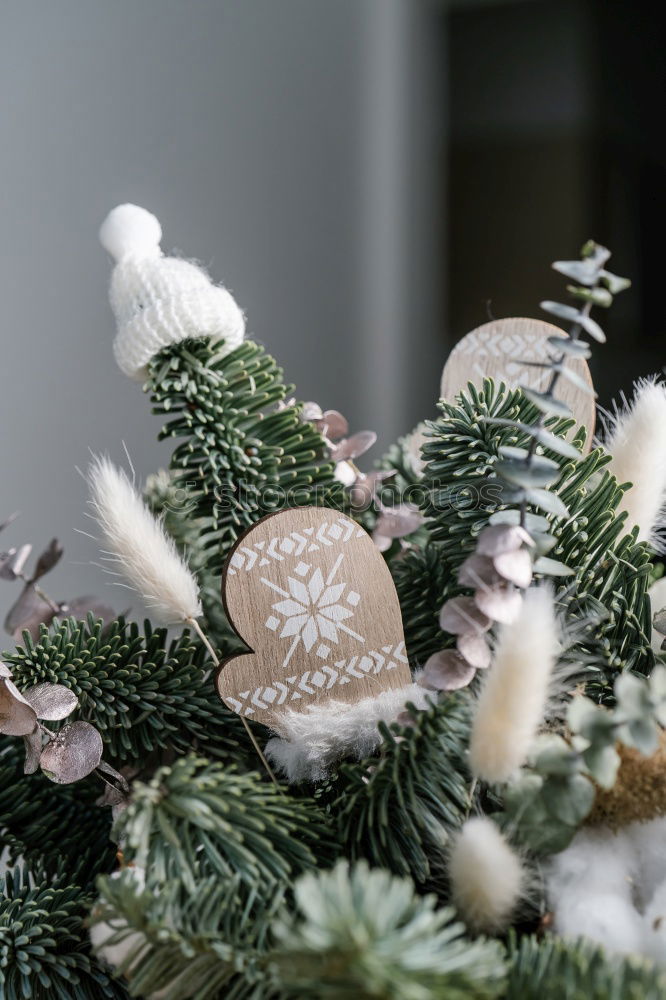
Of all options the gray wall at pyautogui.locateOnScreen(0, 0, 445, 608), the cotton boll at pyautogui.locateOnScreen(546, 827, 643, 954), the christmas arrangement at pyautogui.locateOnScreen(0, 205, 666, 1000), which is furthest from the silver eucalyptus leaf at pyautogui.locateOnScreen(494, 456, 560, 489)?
the gray wall at pyautogui.locateOnScreen(0, 0, 445, 608)

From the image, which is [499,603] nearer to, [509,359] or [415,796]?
[415,796]

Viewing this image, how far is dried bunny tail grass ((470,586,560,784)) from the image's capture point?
224mm

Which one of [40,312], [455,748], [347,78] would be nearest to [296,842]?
[455,748]

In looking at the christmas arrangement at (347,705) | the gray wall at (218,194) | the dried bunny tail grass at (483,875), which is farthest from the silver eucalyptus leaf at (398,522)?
the gray wall at (218,194)

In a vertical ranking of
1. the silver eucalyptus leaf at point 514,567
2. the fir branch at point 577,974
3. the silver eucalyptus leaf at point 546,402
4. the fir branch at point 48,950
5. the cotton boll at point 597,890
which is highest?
the silver eucalyptus leaf at point 546,402

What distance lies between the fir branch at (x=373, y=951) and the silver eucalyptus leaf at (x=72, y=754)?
0.43 ft

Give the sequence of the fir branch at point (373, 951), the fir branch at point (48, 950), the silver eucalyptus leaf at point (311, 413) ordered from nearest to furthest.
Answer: the fir branch at point (373, 951)
the fir branch at point (48, 950)
the silver eucalyptus leaf at point (311, 413)

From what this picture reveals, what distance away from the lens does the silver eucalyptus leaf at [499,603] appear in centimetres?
26

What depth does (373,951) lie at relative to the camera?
171 millimetres

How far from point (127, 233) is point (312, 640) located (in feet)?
0.58

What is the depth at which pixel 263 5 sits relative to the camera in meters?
0.90

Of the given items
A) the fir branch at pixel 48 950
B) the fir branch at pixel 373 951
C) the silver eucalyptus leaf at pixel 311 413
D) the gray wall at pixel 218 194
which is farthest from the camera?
the gray wall at pixel 218 194

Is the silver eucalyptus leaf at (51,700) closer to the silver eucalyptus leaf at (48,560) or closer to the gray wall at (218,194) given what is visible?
the silver eucalyptus leaf at (48,560)

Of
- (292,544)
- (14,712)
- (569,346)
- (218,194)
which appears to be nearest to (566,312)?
(569,346)
